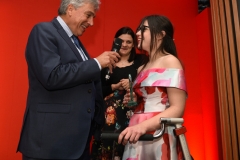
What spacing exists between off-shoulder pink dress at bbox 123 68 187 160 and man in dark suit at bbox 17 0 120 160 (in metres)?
0.24

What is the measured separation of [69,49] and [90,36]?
1672 millimetres

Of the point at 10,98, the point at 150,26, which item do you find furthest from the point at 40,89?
the point at 10,98

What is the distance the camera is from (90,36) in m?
3.02

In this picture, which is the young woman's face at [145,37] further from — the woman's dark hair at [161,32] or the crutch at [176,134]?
the crutch at [176,134]

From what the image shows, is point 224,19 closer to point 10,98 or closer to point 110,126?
point 110,126

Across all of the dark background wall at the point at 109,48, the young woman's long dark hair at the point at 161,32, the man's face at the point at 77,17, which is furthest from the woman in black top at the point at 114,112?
the dark background wall at the point at 109,48

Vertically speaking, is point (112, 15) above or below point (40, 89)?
above

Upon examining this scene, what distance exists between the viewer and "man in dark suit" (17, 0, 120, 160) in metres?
1.24

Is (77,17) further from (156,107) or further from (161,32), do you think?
(156,107)

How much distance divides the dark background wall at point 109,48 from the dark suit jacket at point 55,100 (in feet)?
4.89

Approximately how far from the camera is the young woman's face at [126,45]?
2.40 metres

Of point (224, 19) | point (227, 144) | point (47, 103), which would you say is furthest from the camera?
point (224, 19)

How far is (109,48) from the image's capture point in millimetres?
3041

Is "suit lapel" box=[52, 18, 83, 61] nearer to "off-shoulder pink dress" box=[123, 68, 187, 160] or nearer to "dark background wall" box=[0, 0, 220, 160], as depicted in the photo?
"off-shoulder pink dress" box=[123, 68, 187, 160]
